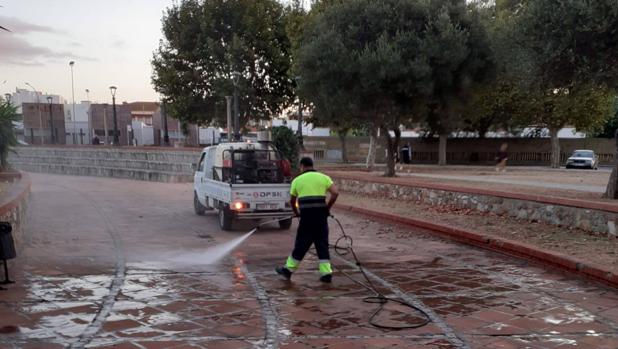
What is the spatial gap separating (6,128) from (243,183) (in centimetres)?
1375

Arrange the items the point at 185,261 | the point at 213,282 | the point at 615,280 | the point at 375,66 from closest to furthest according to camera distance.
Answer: the point at 615,280
the point at 213,282
the point at 185,261
the point at 375,66

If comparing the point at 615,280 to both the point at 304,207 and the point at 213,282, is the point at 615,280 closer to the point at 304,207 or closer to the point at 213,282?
the point at 304,207

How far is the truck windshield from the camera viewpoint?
1260 centimetres

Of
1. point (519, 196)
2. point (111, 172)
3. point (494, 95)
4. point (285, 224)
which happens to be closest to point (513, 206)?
point (519, 196)

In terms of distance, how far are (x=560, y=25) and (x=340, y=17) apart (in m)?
9.36

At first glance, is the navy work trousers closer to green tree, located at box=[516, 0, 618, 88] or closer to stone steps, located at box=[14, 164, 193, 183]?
green tree, located at box=[516, 0, 618, 88]

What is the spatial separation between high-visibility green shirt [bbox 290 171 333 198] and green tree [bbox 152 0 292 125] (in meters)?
24.4

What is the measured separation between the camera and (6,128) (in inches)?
808

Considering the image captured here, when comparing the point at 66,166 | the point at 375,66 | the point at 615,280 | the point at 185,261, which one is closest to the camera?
the point at 615,280

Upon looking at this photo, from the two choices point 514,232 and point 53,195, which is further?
point 53,195

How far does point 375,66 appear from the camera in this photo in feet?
56.7

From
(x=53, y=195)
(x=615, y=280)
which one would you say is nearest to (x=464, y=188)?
(x=615, y=280)

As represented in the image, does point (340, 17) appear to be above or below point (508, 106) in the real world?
above

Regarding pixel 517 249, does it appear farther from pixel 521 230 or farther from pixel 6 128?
pixel 6 128
